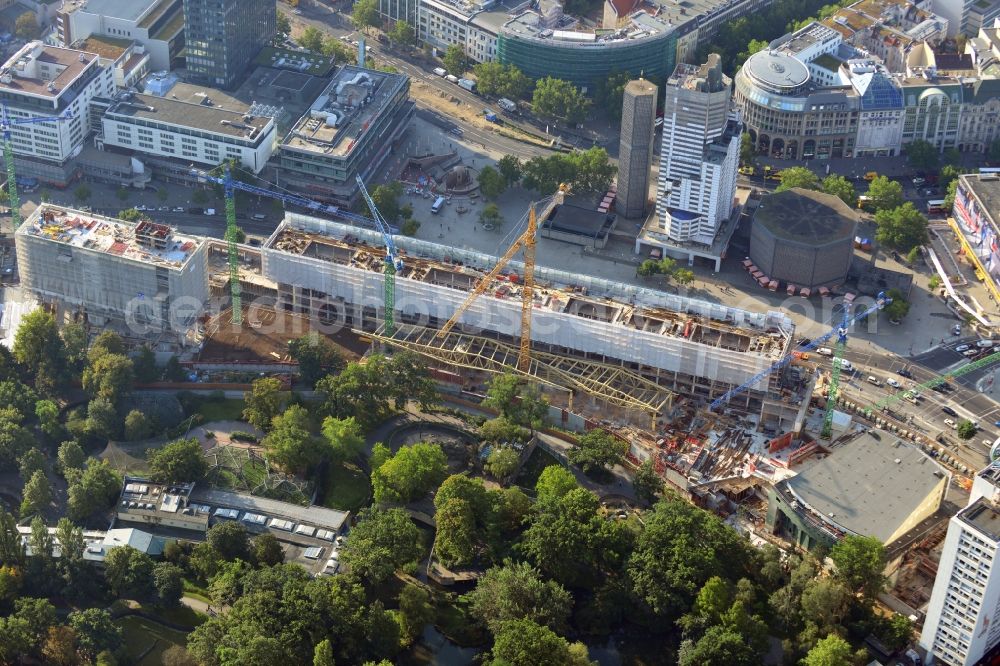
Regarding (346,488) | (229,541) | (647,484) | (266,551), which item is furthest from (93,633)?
(647,484)

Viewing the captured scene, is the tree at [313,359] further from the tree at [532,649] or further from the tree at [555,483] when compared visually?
the tree at [532,649]

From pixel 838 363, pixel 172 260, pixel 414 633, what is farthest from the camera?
pixel 172 260

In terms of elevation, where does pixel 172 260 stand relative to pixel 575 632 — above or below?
above

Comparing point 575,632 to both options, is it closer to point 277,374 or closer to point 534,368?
point 534,368

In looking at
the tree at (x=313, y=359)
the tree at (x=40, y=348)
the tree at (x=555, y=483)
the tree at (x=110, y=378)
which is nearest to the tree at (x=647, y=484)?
the tree at (x=555, y=483)

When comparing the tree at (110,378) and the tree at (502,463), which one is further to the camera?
the tree at (110,378)

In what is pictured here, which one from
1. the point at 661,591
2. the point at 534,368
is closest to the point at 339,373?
the point at 534,368
